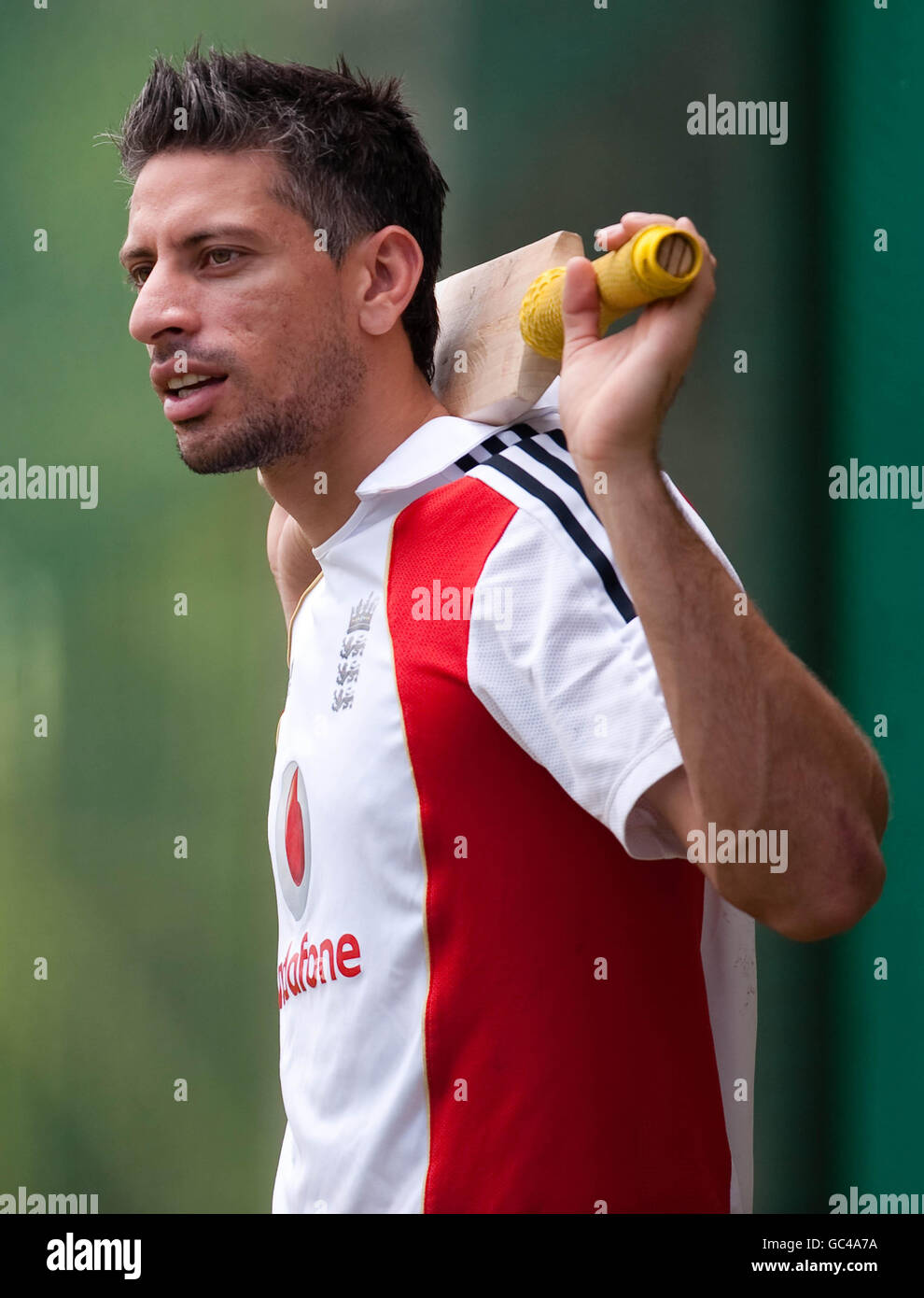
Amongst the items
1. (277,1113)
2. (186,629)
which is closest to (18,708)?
(186,629)

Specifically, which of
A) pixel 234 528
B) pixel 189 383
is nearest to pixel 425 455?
pixel 189 383

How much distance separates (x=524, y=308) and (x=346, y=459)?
0.24 metres

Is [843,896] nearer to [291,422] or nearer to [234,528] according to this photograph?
[291,422]

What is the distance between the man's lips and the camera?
120 centimetres

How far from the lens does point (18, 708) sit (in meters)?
2.10

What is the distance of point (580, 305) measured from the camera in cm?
93

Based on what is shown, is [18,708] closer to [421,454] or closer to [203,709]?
[203,709]

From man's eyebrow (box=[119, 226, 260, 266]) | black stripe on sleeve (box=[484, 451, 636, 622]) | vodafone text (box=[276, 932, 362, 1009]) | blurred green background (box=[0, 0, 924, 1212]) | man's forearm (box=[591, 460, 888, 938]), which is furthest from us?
blurred green background (box=[0, 0, 924, 1212])

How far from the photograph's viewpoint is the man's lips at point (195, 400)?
1.20 meters

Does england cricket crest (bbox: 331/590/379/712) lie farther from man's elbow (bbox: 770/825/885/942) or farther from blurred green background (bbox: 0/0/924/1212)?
blurred green background (bbox: 0/0/924/1212)

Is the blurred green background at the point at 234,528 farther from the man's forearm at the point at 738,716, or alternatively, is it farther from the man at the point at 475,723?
the man's forearm at the point at 738,716

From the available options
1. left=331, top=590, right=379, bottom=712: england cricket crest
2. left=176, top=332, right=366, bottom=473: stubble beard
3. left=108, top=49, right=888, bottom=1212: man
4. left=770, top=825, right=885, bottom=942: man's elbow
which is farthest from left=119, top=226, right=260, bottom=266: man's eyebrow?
left=770, top=825, right=885, bottom=942: man's elbow

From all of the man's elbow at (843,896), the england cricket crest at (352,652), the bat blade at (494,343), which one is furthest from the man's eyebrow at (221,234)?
the man's elbow at (843,896)

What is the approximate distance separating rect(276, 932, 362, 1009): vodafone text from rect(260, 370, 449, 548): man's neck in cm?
38
